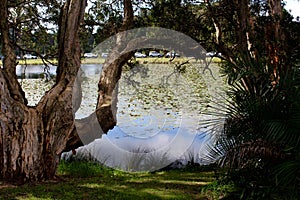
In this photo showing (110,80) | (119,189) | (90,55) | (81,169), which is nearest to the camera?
(119,189)

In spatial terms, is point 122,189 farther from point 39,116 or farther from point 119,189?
point 39,116

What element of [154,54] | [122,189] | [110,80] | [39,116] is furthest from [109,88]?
[122,189]

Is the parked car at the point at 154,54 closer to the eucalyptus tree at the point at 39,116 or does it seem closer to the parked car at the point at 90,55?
the parked car at the point at 90,55

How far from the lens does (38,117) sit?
5.76m

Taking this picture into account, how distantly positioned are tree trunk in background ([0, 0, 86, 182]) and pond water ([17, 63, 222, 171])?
145 cm

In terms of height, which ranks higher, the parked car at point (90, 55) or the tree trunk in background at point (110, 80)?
the parked car at point (90, 55)

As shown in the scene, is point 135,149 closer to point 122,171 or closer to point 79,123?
point 122,171

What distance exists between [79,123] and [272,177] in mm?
3450

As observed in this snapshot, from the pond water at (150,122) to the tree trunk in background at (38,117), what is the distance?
57.0 inches

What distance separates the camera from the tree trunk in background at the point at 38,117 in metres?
5.52

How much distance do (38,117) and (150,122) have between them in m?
6.81

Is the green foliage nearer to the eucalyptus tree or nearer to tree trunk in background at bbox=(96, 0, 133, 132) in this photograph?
the eucalyptus tree

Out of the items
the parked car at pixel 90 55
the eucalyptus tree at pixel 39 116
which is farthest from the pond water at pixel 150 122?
the eucalyptus tree at pixel 39 116

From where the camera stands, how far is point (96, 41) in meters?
8.75
